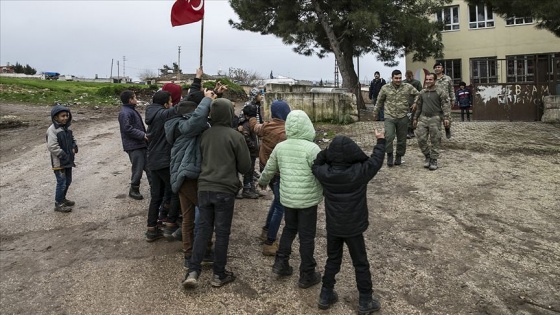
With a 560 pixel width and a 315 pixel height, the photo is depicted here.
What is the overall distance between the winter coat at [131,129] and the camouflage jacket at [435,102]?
4.68 m

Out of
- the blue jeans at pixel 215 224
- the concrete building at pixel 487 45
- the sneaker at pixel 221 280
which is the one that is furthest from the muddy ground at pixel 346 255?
the concrete building at pixel 487 45

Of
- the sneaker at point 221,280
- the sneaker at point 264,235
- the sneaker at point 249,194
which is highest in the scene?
the sneaker at point 249,194

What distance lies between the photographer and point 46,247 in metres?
5.05

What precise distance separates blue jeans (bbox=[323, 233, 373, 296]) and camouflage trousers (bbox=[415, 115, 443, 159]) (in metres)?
4.58

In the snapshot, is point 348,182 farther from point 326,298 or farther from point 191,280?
point 191,280

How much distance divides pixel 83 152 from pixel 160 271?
285 inches

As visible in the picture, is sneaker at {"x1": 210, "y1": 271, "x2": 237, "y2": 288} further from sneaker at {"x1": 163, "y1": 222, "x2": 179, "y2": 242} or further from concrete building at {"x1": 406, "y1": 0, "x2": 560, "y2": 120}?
concrete building at {"x1": 406, "y1": 0, "x2": 560, "y2": 120}

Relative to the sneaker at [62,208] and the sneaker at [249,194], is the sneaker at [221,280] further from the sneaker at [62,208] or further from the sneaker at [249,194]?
the sneaker at [62,208]

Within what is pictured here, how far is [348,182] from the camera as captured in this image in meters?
3.34

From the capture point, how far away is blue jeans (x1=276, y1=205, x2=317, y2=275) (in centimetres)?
375

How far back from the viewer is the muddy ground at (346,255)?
146 inches

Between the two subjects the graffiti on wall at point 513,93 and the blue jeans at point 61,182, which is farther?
the graffiti on wall at point 513,93

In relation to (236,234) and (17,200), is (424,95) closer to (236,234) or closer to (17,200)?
(236,234)

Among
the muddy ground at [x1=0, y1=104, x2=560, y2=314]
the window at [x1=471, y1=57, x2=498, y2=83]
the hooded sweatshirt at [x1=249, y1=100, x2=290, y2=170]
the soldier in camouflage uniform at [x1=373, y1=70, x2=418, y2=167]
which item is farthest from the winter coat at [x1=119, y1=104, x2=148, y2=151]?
the window at [x1=471, y1=57, x2=498, y2=83]
